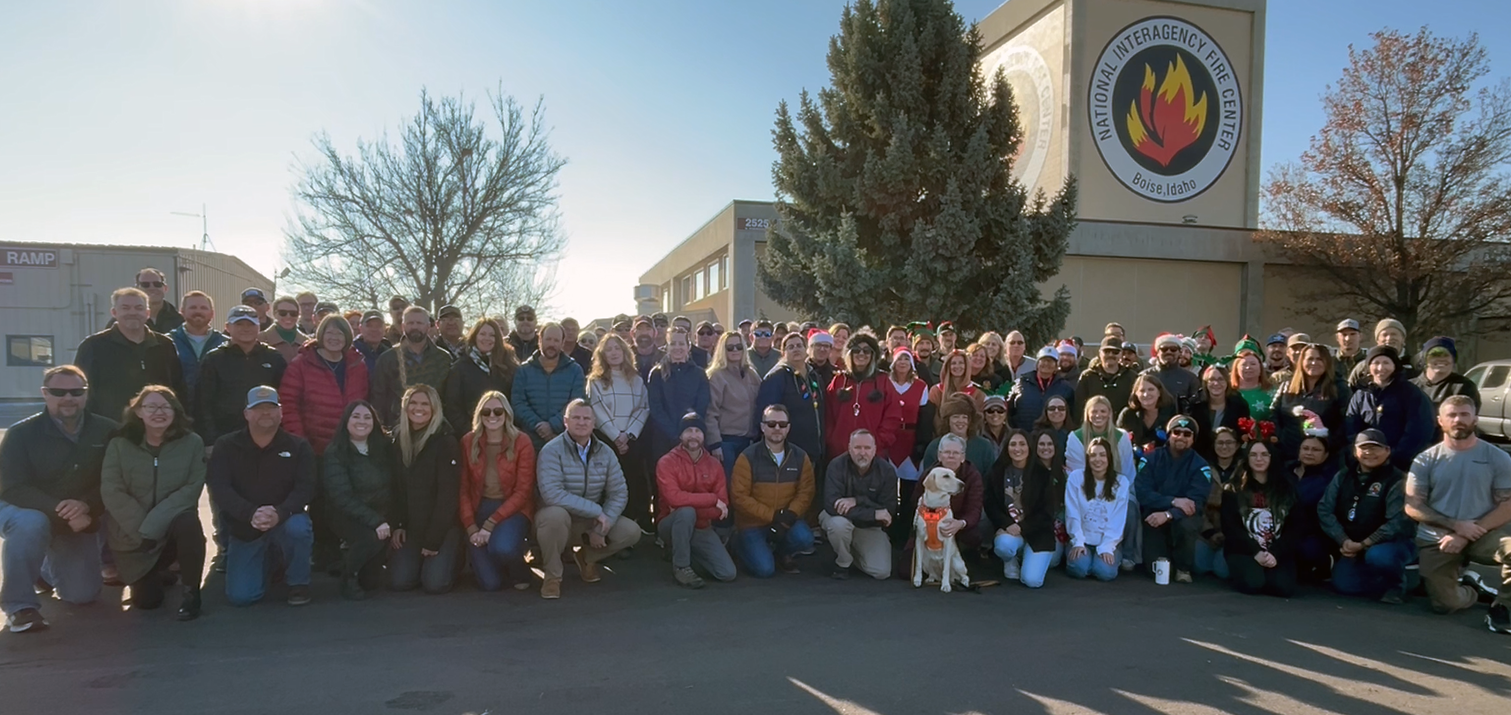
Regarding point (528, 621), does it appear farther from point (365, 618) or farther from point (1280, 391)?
point (1280, 391)

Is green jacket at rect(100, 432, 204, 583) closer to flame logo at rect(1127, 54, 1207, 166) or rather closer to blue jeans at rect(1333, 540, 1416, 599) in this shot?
blue jeans at rect(1333, 540, 1416, 599)

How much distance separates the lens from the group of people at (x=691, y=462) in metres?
5.90

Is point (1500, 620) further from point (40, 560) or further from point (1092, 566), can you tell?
point (40, 560)

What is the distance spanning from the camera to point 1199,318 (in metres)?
26.1

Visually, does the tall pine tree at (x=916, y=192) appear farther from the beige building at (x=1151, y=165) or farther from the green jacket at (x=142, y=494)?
the green jacket at (x=142, y=494)

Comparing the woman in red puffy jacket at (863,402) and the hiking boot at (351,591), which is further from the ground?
the woman in red puffy jacket at (863,402)

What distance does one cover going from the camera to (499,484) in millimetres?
6598

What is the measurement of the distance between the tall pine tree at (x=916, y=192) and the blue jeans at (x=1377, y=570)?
10084 mm

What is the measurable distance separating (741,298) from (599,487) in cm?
1957

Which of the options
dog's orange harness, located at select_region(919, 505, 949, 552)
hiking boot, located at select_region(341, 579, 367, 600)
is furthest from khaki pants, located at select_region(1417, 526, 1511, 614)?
hiking boot, located at select_region(341, 579, 367, 600)

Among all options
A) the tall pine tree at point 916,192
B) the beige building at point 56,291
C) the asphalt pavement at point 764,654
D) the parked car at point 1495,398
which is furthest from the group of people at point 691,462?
the beige building at point 56,291

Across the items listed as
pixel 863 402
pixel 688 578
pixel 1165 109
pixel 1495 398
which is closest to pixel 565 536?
pixel 688 578

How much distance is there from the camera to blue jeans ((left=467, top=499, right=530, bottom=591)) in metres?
6.40

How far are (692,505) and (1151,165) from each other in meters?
23.3
